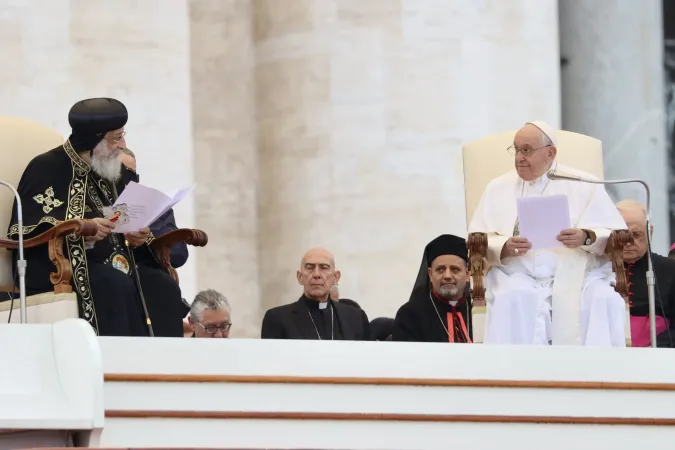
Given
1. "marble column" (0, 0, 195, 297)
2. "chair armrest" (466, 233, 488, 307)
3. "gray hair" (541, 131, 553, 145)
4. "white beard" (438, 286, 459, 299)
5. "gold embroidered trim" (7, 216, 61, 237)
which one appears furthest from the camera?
"marble column" (0, 0, 195, 297)

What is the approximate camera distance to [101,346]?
A: 5.99m

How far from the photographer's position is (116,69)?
9656 millimetres

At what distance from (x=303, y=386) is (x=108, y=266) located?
1.58 meters

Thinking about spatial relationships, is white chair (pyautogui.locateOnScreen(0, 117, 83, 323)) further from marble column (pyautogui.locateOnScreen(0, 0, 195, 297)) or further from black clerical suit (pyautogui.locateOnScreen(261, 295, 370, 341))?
marble column (pyautogui.locateOnScreen(0, 0, 195, 297))

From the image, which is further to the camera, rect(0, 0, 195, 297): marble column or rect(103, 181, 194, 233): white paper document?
rect(0, 0, 195, 297): marble column

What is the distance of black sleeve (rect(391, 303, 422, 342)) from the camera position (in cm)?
830

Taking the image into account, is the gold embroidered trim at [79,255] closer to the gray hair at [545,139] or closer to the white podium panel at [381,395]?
the white podium panel at [381,395]

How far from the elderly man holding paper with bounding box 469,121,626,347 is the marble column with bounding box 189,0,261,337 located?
2420 millimetres

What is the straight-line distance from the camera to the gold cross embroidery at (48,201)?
7.39m

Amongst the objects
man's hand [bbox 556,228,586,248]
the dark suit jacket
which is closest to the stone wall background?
the dark suit jacket

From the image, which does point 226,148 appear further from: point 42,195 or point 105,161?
point 42,195

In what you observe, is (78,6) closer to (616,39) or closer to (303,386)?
(616,39)

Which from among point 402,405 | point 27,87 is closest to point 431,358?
point 402,405

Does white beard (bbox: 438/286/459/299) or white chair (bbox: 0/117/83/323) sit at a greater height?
white chair (bbox: 0/117/83/323)
